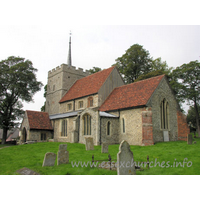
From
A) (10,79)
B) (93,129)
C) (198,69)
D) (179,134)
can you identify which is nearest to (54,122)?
(93,129)

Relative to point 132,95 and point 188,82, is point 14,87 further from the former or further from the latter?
point 188,82

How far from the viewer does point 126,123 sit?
19.6 meters

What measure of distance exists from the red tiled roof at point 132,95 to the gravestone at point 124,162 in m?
11.6

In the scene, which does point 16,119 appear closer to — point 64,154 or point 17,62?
point 17,62

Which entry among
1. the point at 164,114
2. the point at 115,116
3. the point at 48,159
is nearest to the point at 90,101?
the point at 115,116

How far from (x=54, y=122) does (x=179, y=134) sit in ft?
52.0

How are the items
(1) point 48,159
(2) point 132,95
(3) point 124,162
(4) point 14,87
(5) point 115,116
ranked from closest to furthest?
(3) point 124,162, (1) point 48,159, (5) point 115,116, (2) point 132,95, (4) point 14,87

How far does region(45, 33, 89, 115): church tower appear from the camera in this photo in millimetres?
32750

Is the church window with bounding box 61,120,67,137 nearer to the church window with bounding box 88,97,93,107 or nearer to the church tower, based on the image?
the church window with bounding box 88,97,93,107

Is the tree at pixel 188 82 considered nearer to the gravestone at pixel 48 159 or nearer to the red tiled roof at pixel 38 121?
the red tiled roof at pixel 38 121

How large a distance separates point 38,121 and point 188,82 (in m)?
24.3

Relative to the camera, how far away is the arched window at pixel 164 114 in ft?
65.5

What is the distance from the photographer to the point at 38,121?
86.2ft

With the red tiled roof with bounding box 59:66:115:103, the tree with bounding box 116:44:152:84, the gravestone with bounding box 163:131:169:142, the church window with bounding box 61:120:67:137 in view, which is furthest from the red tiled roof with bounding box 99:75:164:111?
the tree with bounding box 116:44:152:84
